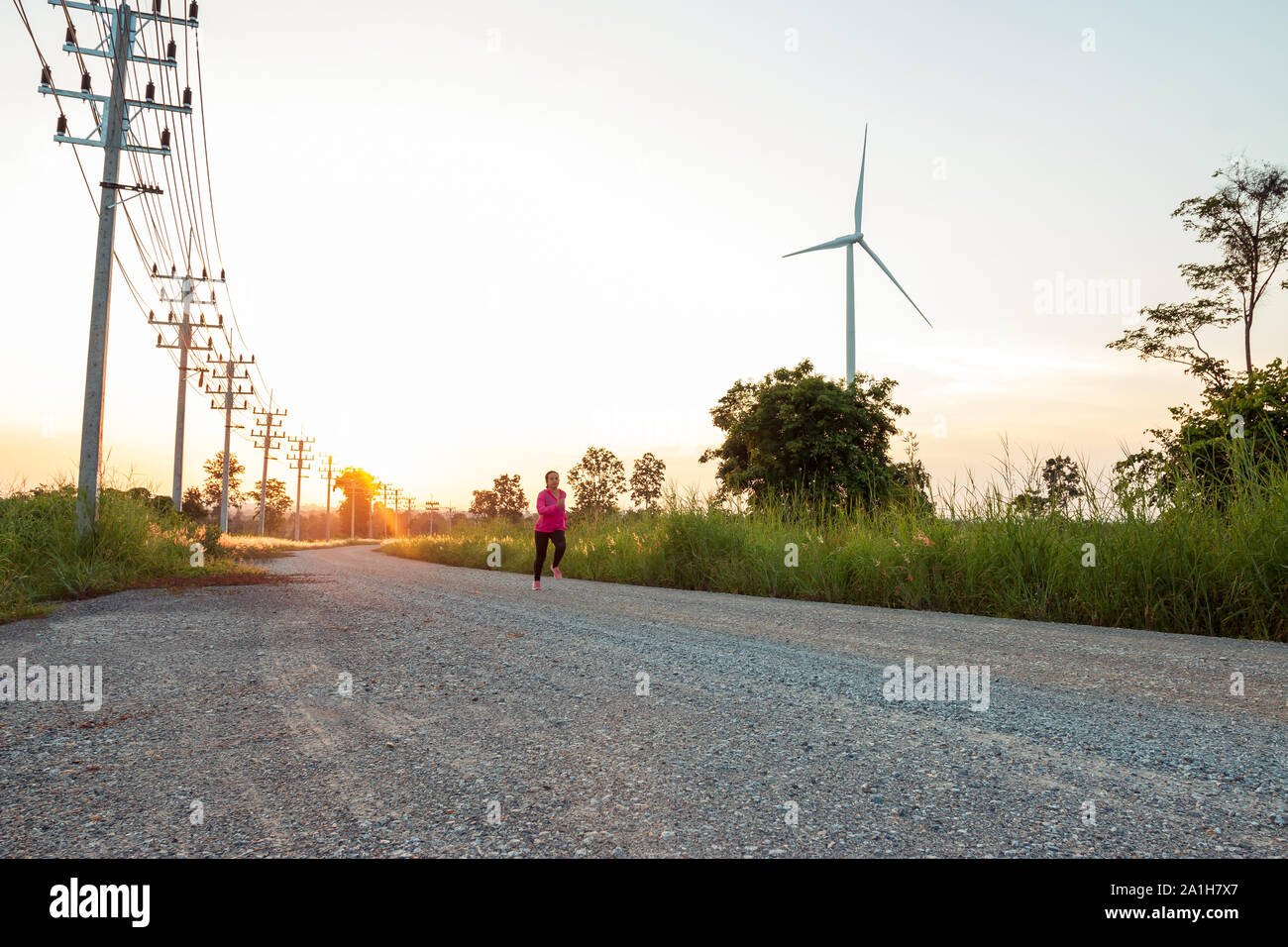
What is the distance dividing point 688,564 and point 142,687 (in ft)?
33.5

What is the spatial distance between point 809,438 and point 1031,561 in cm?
1911

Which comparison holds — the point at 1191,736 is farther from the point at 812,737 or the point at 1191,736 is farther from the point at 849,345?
the point at 849,345

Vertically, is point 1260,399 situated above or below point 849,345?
below

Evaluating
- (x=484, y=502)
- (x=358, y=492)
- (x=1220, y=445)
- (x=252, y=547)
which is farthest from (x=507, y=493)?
(x=1220, y=445)

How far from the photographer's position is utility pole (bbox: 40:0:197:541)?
13305 millimetres

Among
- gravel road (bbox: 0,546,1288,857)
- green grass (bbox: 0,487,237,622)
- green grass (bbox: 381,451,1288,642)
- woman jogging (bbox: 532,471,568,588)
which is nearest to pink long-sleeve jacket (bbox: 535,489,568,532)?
woman jogging (bbox: 532,471,568,588)

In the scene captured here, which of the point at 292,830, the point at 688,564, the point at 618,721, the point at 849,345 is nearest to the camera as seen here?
the point at 292,830

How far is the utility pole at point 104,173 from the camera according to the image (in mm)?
13305

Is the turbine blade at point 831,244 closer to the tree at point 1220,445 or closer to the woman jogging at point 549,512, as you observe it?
the tree at point 1220,445

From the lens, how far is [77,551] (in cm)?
1215

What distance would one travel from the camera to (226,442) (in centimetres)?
4375

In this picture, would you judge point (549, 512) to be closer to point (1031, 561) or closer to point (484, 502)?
point (1031, 561)

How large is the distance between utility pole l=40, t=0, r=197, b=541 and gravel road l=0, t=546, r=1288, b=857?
8.17 meters
